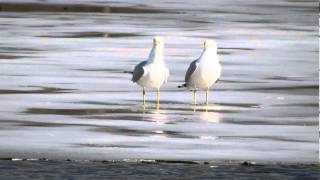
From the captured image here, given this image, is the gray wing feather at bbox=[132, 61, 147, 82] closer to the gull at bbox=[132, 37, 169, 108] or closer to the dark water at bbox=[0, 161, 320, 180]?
the gull at bbox=[132, 37, 169, 108]

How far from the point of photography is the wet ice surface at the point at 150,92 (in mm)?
12766

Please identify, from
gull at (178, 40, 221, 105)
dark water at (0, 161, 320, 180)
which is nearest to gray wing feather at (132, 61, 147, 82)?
gull at (178, 40, 221, 105)

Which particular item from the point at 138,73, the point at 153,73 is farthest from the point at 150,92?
the point at 153,73

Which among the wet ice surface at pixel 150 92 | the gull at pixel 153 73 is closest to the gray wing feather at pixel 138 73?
the gull at pixel 153 73

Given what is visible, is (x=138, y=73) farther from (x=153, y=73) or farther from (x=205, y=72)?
(x=205, y=72)

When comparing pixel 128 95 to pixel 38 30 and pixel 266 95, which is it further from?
pixel 38 30

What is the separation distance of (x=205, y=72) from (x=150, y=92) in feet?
3.65

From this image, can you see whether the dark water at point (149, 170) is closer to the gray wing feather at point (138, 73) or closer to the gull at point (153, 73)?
the gull at point (153, 73)

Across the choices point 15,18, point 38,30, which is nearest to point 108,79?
point 38,30

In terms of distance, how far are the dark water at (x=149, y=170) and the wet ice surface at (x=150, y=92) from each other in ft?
1.40

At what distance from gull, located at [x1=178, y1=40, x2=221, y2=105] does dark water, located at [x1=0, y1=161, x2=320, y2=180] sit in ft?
17.6

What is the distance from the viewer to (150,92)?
17922 mm

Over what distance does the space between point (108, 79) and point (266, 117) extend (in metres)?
4.57

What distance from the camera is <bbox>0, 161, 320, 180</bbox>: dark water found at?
36.0 feet
